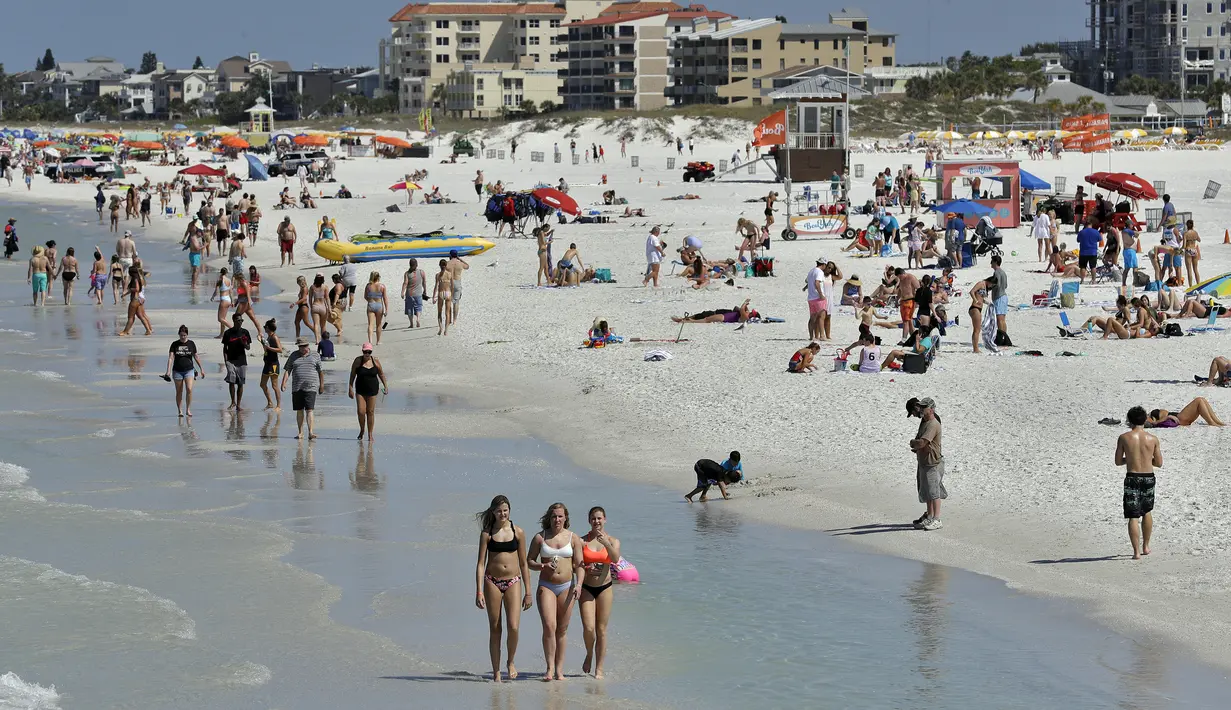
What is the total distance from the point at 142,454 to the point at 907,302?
11201 millimetres

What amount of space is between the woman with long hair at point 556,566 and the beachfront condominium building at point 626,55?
4450 inches

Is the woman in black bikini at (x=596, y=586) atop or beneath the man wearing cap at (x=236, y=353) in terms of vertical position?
beneath

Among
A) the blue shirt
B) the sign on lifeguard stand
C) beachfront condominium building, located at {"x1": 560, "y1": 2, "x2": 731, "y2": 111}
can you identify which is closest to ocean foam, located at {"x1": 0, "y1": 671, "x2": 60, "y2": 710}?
the blue shirt

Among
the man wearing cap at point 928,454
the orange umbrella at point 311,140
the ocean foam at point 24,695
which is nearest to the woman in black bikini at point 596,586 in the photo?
the ocean foam at point 24,695

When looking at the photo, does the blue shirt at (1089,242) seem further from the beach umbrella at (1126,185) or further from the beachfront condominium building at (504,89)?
the beachfront condominium building at (504,89)

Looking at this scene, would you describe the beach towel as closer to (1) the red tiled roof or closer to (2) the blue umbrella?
(2) the blue umbrella

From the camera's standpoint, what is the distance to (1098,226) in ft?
99.5

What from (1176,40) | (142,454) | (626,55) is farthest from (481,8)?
(142,454)

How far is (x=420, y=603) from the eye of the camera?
1179 cm

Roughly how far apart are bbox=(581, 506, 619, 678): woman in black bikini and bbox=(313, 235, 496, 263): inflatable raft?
26.3m

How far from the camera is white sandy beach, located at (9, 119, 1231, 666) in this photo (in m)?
12.3

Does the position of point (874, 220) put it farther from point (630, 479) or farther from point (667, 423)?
point (630, 479)

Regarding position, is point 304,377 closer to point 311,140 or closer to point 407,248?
point 407,248

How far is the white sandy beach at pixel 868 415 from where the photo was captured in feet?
40.5
